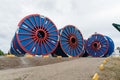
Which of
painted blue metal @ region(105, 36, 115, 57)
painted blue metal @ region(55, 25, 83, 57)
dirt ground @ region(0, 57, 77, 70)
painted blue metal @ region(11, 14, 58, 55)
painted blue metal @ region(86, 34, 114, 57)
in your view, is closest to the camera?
dirt ground @ region(0, 57, 77, 70)

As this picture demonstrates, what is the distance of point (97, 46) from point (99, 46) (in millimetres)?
606

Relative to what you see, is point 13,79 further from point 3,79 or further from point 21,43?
point 21,43

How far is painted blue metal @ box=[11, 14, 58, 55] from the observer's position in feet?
99.5

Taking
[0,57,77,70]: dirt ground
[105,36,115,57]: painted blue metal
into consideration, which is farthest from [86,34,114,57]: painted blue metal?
[0,57,77,70]: dirt ground

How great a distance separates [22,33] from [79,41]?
512 inches

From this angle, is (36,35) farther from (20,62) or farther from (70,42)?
(20,62)

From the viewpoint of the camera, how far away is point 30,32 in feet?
102

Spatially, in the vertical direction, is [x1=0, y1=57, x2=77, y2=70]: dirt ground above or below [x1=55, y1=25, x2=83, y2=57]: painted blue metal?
below

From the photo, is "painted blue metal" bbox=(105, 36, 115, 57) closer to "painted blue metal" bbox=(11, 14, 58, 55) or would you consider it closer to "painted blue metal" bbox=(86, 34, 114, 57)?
"painted blue metal" bbox=(86, 34, 114, 57)

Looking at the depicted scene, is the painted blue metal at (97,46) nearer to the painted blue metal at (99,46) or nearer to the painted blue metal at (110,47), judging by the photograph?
the painted blue metal at (99,46)

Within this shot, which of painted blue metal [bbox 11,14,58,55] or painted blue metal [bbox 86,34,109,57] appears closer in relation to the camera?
painted blue metal [bbox 11,14,58,55]

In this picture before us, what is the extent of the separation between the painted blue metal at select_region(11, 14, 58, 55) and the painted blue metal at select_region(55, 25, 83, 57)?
3.98m

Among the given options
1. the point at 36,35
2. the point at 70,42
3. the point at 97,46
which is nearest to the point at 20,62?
the point at 36,35

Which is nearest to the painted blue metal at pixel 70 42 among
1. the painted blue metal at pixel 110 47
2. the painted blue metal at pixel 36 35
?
the painted blue metal at pixel 36 35
